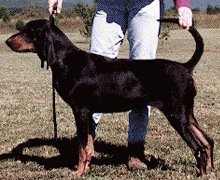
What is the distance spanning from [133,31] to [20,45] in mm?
1319

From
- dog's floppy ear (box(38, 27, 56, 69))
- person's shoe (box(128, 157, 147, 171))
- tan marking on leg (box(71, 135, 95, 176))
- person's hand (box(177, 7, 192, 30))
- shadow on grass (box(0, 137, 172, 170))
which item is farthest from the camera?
shadow on grass (box(0, 137, 172, 170))

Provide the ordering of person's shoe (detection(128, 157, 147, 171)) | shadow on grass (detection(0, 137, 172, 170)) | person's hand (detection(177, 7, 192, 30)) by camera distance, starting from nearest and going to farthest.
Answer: person's hand (detection(177, 7, 192, 30))
person's shoe (detection(128, 157, 147, 171))
shadow on grass (detection(0, 137, 172, 170))

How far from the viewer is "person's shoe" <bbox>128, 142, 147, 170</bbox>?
17.9ft

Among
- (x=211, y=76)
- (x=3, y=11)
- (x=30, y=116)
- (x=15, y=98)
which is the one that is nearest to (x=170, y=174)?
(x=30, y=116)

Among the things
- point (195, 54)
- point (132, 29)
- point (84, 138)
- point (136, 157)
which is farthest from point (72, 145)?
point (195, 54)

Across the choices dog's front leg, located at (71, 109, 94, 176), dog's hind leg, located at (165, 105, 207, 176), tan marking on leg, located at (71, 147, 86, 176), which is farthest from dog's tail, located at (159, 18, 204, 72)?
tan marking on leg, located at (71, 147, 86, 176)

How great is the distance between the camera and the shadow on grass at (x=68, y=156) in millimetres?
5707

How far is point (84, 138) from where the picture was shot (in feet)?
16.2

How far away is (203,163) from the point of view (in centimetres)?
492

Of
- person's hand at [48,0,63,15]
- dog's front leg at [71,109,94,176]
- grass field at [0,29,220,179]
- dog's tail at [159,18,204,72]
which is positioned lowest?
grass field at [0,29,220,179]

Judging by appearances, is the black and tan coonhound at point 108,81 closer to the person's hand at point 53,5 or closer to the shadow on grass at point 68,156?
the person's hand at point 53,5

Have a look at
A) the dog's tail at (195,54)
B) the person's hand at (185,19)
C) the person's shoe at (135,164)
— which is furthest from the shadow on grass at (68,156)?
the person's hand at (185,19)

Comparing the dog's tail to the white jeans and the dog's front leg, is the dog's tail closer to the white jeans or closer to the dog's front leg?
the white jeans

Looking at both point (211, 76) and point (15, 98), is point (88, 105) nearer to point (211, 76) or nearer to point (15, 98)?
point (15, 98)
